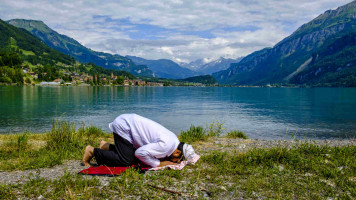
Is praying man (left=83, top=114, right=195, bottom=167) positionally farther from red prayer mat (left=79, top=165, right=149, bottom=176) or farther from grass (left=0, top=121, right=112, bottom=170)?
grass (left=0, top=121, right=112, bottom=170)

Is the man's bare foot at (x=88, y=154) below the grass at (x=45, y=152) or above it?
above

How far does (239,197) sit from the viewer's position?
6.84 m

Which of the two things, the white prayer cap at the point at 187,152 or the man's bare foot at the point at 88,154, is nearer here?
the white prayer cap at the point at 187,152

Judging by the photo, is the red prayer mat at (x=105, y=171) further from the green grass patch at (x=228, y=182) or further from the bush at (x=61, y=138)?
the bush at (x=61, y=138)

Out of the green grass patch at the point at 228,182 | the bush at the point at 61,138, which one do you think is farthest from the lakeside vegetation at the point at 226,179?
the bush at the point at 61,138

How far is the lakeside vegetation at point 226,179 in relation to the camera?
22.6 feet

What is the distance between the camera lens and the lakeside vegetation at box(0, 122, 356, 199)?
6.88m

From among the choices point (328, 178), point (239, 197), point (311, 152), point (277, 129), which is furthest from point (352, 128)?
point (239, 197)

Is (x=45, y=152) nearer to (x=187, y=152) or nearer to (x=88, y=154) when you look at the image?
(x=88, y=154)

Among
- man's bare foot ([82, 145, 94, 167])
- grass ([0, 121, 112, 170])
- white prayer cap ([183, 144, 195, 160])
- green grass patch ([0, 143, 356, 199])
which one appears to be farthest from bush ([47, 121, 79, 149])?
white prayer cap ([183, 144, 195, 160])

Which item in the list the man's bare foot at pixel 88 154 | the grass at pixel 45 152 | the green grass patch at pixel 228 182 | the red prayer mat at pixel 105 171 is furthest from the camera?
the grass at pixel 45 152

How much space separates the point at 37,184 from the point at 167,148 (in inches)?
156

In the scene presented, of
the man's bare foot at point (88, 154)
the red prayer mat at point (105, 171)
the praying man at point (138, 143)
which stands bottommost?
the red prayer mat at point (105, 171)

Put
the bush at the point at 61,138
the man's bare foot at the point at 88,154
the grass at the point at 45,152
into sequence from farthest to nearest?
the bush at the point at 61,138 → the grass at the point at 45,152 → the man's bare foot at the point at 88,154
